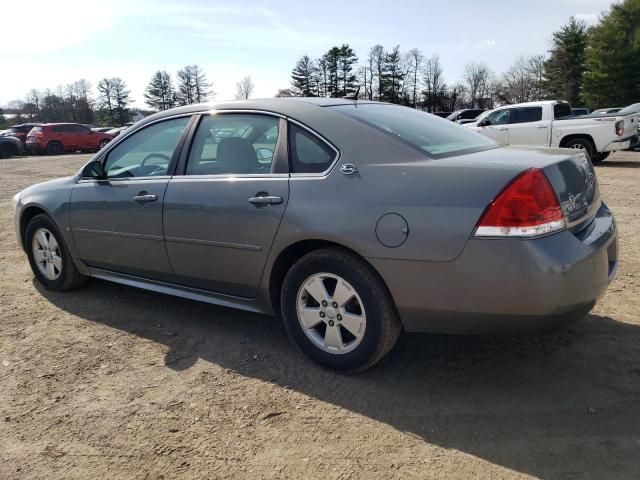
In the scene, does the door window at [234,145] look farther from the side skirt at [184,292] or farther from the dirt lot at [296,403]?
the dirt lot at [296,403]

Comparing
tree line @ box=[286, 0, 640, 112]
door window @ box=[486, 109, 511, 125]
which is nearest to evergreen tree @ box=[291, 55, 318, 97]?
tree line @ box=[286, 0, 640, 112]

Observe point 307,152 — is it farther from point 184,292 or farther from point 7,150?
point 7,150

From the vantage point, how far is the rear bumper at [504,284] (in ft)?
8.16

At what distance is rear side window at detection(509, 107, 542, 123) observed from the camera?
563 inches

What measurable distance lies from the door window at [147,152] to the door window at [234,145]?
235mm

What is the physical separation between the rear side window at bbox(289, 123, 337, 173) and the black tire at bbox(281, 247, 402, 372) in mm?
497

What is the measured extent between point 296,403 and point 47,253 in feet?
10.1

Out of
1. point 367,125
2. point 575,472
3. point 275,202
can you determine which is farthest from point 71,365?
point 575,472

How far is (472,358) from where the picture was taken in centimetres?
328

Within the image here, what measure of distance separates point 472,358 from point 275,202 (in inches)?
60.3

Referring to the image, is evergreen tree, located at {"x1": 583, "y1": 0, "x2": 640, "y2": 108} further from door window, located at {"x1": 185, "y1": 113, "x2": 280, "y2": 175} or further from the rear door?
door window, located at {"x1": 185, "y1": 113, "x2": 280, "y2": 175}

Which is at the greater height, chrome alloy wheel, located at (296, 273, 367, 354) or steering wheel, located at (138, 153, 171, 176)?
steering wheel, located at (138, 153, 171, 176)

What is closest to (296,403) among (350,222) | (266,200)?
(350,222)

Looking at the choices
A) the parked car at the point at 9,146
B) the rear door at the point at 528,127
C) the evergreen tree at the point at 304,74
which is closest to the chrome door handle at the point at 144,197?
the rear door at the point at 528,127
